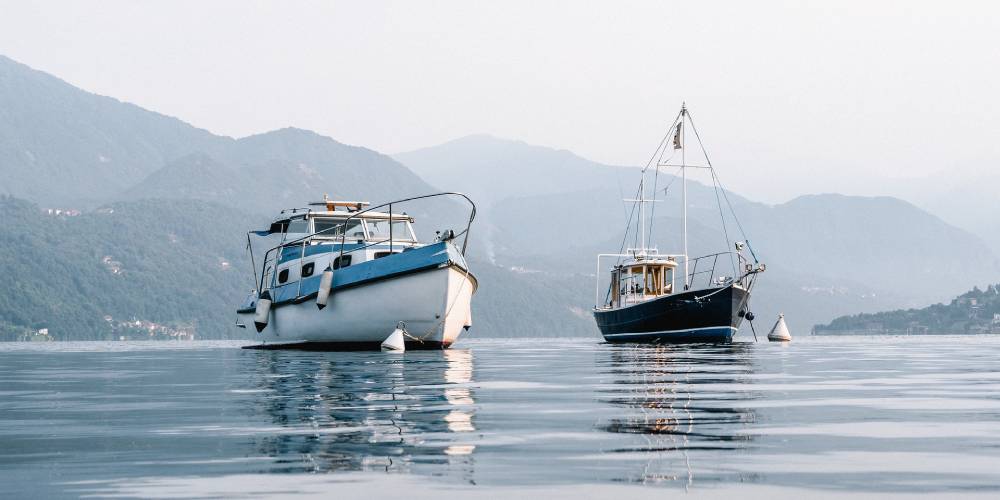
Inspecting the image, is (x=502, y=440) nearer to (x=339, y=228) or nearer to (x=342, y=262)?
(x=342, y=262)

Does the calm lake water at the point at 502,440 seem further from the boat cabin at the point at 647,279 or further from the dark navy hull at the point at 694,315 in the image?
the boat cabin at the point at 647,279

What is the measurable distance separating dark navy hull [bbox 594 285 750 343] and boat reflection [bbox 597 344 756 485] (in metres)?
37.3

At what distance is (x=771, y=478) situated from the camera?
792cm

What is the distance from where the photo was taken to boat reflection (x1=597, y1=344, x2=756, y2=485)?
8.40 m

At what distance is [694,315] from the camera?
59.0 metres

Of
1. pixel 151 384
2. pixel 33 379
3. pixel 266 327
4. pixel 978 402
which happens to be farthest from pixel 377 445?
pixel 266 327

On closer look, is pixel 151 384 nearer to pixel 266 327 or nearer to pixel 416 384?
pixel 416 384

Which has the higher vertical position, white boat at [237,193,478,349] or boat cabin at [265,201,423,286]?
boat cabin at [265,201,423,286]

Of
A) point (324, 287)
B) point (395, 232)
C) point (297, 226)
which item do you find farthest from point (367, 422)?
point (297, 226)

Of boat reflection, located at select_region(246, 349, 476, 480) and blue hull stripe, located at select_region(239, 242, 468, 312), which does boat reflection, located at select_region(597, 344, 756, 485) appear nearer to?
boat reflection, located at select_region(246, 349, 476, 480)

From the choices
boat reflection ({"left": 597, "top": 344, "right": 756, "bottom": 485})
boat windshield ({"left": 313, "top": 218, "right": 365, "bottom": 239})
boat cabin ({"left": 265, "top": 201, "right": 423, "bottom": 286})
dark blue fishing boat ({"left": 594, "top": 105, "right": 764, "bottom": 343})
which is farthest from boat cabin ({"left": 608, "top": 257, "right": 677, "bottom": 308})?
boat reflection ({"left": 597, "top": 344, "right": 756, "bottom": 485})

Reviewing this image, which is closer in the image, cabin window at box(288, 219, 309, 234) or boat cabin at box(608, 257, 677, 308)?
cabin window at box(288, 219, 309, 234)

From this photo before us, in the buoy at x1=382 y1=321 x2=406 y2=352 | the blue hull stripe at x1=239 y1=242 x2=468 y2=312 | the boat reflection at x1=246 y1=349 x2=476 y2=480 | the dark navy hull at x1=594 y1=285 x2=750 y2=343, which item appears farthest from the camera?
the dark navy hull at x1=594 y1=285 x2=750 y2=343

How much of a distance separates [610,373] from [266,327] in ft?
88.7
